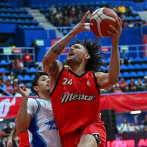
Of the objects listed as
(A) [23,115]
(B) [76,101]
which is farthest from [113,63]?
(A) [23,115]

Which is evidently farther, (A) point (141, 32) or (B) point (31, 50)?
(A) point (141, 32)

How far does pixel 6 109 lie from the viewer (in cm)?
989

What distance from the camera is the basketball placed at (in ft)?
13.6

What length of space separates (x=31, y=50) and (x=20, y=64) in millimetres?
2903

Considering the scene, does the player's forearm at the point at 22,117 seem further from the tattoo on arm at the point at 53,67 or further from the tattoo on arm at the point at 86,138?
the tattoo on arm at the point at 86,138

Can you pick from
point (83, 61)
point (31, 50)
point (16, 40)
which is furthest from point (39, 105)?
point (16, 40)

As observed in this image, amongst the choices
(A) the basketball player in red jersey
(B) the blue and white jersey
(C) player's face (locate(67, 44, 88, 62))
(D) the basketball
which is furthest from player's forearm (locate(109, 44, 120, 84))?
(B) the blue and white jersey

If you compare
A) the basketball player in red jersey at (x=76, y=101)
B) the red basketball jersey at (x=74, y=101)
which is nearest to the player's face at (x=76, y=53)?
the basketball player in red jersey at (x=76, y=101)

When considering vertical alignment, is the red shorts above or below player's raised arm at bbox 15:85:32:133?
below

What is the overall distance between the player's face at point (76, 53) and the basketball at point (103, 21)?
45 cm

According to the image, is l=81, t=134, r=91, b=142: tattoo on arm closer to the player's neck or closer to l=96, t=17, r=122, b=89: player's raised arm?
l=96, t=17, r=122, b=89: player's raised arm

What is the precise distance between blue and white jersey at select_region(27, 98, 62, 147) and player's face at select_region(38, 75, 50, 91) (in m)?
0.32

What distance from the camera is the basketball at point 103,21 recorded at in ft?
13.6

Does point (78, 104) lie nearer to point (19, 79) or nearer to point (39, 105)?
point (39, 105)
